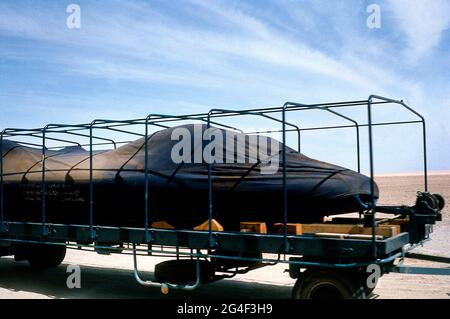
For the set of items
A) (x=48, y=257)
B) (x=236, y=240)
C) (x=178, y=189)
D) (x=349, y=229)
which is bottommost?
(x=48, y=257)

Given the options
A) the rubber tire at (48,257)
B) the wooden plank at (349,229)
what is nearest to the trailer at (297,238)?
the wooden plank at (349,229)

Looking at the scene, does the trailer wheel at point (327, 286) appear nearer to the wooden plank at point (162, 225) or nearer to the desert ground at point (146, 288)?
the desert ground at point (146, 288)

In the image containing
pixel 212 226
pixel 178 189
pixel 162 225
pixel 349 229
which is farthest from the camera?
Result: pixel 162 225

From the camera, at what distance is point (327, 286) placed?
6113 mm

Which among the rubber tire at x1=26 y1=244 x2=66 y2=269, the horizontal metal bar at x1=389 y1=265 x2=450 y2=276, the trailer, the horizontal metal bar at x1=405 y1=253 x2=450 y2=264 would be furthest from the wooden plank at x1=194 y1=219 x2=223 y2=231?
the rubber tire at x1=26 y1=244 x2=66 y2=269

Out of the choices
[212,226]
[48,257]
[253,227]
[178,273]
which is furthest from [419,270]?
[48,257]

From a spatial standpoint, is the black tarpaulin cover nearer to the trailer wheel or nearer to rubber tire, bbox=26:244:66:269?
the trailer wheel

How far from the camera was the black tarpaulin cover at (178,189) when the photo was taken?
21.9 feet

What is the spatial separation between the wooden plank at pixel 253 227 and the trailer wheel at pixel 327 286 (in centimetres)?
76

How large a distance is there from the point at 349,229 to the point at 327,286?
0.80m

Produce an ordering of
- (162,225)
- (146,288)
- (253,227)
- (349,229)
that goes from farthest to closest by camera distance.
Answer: (146,288) → (162,225) → (253,227) → (349,229)

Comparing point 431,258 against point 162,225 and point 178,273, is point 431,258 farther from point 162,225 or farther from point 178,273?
point 162,225

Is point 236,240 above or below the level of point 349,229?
below
